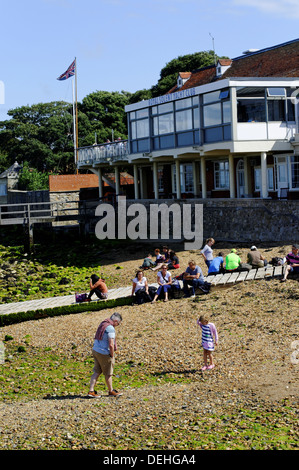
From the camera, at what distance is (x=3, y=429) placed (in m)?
10.5

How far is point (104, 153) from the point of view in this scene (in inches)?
1560

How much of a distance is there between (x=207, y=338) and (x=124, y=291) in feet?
27.6

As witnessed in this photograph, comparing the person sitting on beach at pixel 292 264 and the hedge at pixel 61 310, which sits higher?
the person sitting on beach at pixel 292 264

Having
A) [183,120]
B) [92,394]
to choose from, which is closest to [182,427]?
[92,394]

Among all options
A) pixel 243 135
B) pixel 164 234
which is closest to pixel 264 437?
pixel 243 135

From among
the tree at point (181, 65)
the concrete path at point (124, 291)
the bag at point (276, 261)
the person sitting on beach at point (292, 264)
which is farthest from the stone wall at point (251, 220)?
the tree at point (181, 65)

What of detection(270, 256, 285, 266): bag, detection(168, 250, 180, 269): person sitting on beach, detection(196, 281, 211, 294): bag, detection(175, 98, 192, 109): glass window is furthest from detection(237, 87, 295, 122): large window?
detection(196, 281, 211, 294): bag

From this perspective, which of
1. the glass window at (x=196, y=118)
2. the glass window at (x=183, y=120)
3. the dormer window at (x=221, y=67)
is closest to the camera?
the glass window at (x=196, y=118)

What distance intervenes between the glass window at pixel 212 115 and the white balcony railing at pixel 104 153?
27.7 ft

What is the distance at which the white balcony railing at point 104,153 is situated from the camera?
3753 cm

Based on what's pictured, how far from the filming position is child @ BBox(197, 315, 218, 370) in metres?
13.1

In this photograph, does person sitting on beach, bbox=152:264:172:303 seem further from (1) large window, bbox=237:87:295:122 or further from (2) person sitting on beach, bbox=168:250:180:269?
(1) large window, bbox=237:87:295:122

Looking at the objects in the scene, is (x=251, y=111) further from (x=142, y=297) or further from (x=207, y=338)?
(x=207, y=338)

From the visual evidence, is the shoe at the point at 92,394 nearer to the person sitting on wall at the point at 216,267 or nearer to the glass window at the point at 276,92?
the person sitting on wall at the point at 216,267
